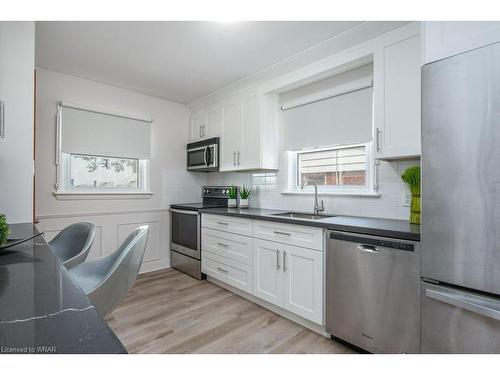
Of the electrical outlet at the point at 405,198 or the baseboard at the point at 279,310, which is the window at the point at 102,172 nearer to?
the baseboard at the point at 279,310

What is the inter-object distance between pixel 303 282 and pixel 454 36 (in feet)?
5.99

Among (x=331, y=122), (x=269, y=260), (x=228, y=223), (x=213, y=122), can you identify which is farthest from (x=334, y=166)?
(x=213, y=122)

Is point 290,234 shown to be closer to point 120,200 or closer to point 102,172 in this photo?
point 120,200

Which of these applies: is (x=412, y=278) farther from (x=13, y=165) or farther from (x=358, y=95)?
(x=13, y=165)

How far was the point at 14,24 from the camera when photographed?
1.86 meters

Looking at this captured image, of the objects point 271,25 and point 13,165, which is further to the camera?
point 271,25

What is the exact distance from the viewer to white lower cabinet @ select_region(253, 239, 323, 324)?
2.05m

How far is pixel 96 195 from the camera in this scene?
3221mm

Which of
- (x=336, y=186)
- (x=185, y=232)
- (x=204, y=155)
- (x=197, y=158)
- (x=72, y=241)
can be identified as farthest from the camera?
(x=197, y=158)

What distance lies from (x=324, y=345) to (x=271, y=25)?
8.04 ft

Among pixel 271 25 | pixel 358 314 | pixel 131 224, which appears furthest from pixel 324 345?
pixel 131 224

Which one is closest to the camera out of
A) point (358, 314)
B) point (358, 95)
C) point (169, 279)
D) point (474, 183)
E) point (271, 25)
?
point (474, 183)

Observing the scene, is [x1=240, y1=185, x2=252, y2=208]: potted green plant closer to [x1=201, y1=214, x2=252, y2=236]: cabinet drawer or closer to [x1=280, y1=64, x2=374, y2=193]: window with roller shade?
[x1=201, y1=214, x2=252, y2=236]: cabinet drawer

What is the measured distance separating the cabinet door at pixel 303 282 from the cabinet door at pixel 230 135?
145 cm
